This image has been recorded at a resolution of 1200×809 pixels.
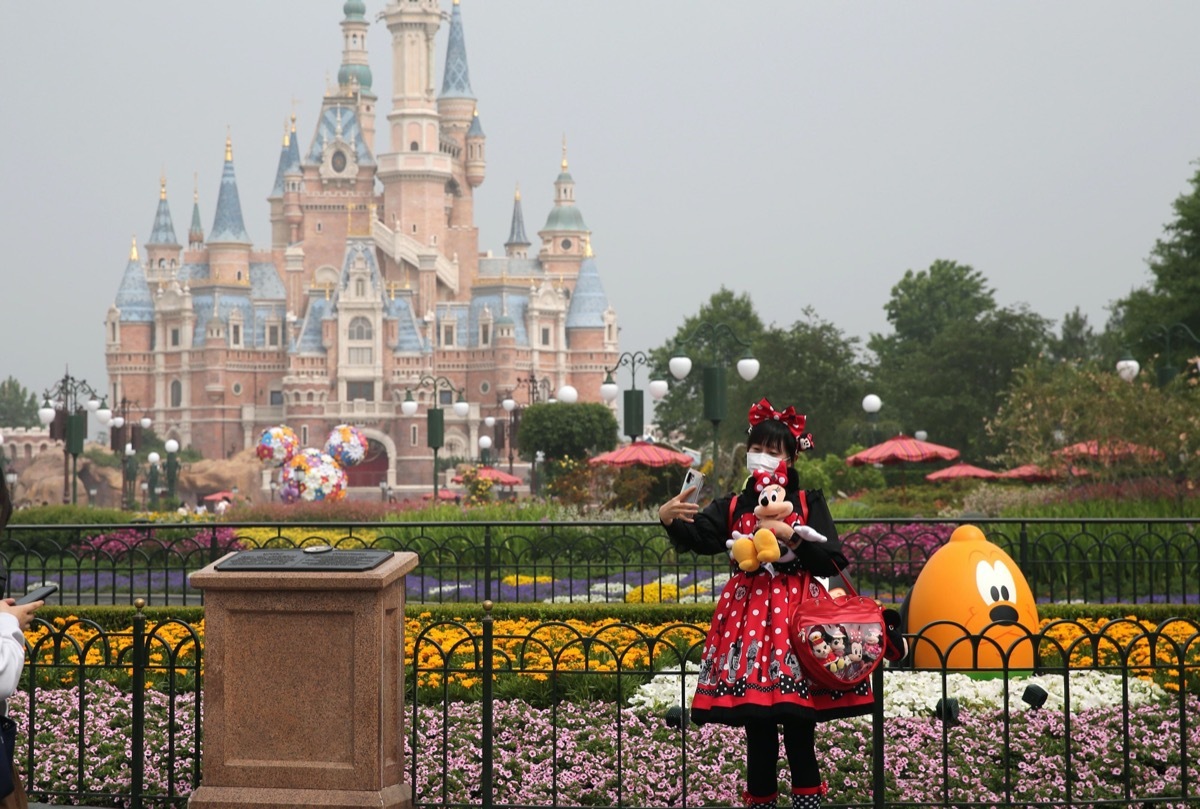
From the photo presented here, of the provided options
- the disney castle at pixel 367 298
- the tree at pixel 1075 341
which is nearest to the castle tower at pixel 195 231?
the disney castle at pixel 367 298

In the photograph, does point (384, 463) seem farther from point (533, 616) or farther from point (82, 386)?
point (533, 616)

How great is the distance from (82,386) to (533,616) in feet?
92.1

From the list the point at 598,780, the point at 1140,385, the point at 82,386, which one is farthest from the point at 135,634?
the point at 82,386

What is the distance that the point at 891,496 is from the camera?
102 feet

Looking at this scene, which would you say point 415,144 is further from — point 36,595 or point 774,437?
point 36,595

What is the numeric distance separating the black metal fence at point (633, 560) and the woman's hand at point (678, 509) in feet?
22.0

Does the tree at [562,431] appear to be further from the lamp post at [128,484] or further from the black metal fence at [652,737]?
the black metal fence at [652,737]

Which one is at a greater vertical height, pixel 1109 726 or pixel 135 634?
pixel 135 634

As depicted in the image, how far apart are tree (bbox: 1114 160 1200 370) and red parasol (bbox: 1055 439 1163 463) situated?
17.6 m

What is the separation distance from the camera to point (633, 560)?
18672 millimetres

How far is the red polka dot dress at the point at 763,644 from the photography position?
18.2 ft

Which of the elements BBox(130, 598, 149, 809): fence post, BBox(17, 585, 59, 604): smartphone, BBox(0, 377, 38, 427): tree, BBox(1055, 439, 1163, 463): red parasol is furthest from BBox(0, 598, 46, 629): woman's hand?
BBox(0, 377, 38, 427): tree

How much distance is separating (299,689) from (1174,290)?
39857 millimetres

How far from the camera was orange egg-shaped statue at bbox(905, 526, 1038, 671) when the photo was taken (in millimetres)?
9188
